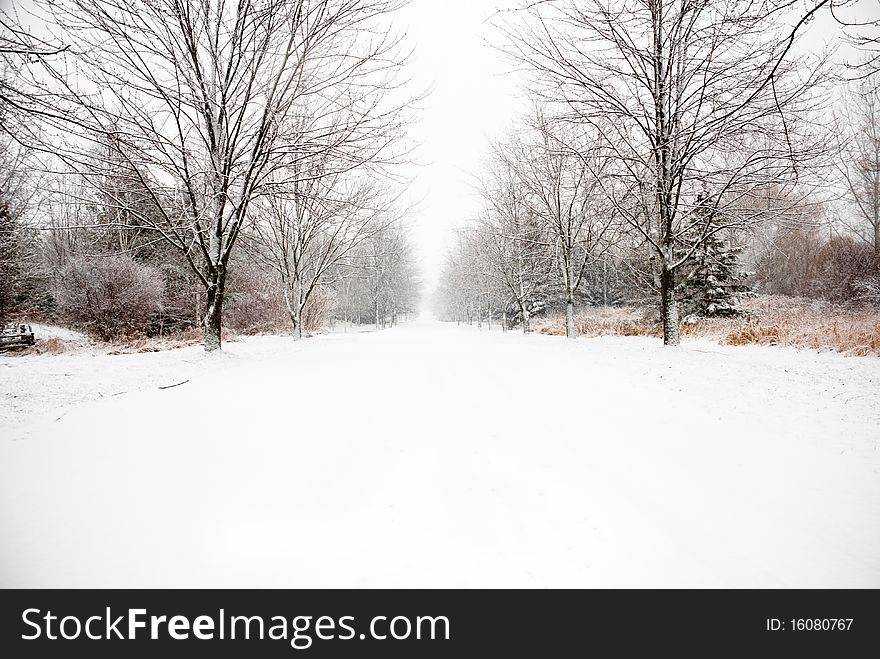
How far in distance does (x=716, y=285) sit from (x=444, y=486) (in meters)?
16.4

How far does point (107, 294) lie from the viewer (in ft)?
40.8

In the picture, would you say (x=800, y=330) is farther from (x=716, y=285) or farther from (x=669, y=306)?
(x=716, y=285)

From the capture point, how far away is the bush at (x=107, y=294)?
12352 mm

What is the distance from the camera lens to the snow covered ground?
1645mm

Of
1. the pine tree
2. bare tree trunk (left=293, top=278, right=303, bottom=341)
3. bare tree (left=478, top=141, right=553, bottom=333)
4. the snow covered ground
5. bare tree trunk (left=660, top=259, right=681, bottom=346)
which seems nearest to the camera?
the snow covered ground

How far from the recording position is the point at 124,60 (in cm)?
676

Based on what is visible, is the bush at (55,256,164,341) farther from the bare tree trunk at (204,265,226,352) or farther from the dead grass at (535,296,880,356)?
the dead grass at (535,296,880,356)

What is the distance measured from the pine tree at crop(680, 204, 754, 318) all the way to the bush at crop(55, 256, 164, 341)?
1929 centimetres

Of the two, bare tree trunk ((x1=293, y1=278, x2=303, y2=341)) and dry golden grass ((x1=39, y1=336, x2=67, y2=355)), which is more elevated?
bare tree trunk ((x1=293, y1=278, x2=303, y2=341))

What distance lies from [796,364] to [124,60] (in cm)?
1178

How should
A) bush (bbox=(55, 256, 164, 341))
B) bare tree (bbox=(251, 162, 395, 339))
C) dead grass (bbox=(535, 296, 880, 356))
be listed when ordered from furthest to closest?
bare tree (bbox=(251, 162, 395, 339)) < bush (bbox=(55, 256, 164, 341)) < dead grass (bbox=(535, 296, 880, 356))

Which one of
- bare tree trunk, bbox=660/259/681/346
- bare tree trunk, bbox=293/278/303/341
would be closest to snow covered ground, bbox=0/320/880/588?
bare tree trunk, bbox=660/259/681/346

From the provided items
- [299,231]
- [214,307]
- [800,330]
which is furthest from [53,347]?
[800,330]
